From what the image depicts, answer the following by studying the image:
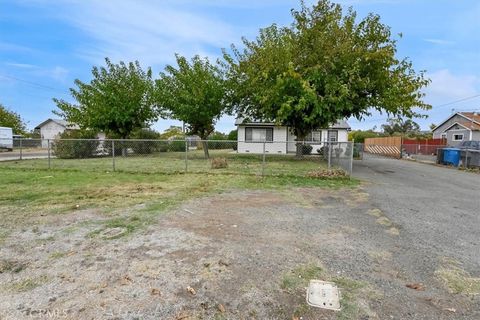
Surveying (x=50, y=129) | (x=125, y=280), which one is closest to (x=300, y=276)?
(x=125, y=280)

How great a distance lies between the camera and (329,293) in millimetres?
3000

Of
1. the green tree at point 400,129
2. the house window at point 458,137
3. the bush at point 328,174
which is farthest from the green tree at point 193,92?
the green tree at point 400,129

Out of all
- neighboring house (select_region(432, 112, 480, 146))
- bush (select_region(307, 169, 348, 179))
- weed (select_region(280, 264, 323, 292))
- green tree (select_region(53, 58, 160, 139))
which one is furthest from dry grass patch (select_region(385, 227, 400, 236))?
neighboring house (select_region(432, 112, 480, 146))

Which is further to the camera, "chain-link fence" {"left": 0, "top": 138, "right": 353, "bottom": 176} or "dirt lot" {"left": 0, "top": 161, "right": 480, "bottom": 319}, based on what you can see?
"chain-link fence" {"left": 0, "top": 138, "right": 353, "bottom": 176}

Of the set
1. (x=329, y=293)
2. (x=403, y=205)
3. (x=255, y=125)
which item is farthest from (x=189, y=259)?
(x=255, y=125)

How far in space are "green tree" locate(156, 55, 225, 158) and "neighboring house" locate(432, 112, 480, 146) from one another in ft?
94.4

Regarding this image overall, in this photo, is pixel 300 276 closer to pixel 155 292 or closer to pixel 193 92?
pixel 155 292

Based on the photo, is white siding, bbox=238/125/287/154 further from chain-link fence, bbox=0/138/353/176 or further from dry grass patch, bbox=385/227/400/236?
dry grass patch, bbox=385/227/400/236

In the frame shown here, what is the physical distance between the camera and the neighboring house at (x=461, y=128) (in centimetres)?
3278

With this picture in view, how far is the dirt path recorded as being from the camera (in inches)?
107

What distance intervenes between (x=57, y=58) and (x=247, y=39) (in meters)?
14.1

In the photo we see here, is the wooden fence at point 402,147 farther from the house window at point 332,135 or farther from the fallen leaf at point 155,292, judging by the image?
the fallen leaf at point 155,292

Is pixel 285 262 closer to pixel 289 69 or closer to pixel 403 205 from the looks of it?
pixel 403 205

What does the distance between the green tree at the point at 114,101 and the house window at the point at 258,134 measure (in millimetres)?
8695
